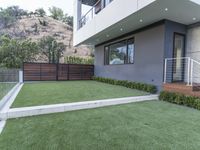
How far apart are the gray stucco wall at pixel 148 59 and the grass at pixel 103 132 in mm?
3487

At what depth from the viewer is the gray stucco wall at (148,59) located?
7102 mm

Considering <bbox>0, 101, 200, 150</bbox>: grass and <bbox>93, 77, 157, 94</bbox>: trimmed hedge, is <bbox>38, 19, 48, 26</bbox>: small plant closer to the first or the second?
<bbox>93, 77, 157, 94</bbox>: trimmed hedge

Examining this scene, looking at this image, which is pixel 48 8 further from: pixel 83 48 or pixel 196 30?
pixel 196 30

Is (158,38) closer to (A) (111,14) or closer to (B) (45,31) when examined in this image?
(A) (111,14)

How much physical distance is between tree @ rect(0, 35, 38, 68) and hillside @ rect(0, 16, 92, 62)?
12.8m

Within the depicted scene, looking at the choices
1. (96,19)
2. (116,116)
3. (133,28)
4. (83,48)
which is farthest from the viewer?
(83,48)

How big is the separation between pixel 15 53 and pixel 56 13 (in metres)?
34.8

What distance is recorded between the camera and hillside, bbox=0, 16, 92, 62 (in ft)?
113

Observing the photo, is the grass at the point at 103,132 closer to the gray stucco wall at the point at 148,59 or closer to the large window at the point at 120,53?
the gray stucco wall at the point at 148,59

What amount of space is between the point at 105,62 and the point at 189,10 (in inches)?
295

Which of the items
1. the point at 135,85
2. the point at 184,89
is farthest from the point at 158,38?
the point at 184,89

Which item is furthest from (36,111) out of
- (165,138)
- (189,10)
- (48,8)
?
(48,8)

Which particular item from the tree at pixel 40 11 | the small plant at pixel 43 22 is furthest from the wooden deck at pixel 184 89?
the tree at pixel 40 11

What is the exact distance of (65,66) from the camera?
13.2 metres
